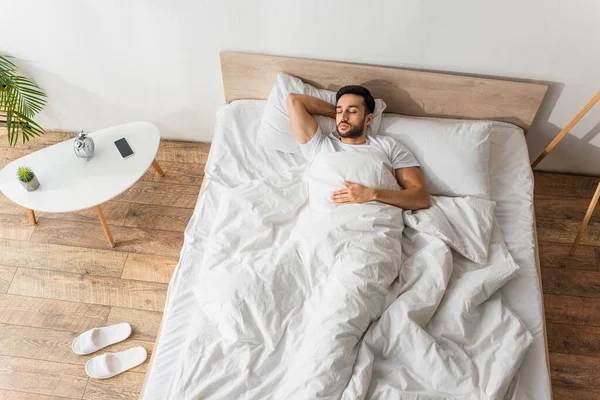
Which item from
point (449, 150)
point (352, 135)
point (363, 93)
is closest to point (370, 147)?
point (352, 135)

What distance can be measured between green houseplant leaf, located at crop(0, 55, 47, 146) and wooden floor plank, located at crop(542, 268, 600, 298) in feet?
8.28

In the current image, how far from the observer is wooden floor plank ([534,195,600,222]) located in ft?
8.60

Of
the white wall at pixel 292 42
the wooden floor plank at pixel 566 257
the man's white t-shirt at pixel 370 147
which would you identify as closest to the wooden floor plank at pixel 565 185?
the white wall at pixel 292 42

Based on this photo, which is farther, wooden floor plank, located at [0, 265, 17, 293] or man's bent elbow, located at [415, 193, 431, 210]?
wooden floor plank, located at [0, 265, 17, 293]

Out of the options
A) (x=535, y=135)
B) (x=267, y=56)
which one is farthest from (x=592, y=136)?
(x=267, y=56)

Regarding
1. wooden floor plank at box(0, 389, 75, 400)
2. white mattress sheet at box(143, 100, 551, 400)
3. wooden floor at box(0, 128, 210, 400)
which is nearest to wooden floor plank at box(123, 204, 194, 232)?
wooden floor at box(0, 128, 210, 400)

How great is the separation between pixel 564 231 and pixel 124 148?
2.16 m

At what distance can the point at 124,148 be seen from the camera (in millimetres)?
2400

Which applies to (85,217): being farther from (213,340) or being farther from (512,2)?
(512,2)

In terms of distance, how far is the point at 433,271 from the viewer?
1823 millimetres

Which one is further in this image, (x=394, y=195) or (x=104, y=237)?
(x=104, y=237)

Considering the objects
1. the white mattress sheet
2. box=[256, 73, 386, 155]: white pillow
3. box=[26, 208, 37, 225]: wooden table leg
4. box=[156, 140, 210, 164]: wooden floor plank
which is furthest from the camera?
box=[156, 140, 210, 164]: wooden floor plank

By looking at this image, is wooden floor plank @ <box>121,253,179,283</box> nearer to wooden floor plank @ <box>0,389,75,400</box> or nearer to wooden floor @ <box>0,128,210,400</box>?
wooden floor @ <box>0,128,210,400</box>

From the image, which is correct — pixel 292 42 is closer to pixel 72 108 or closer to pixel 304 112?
pixel 304 112
